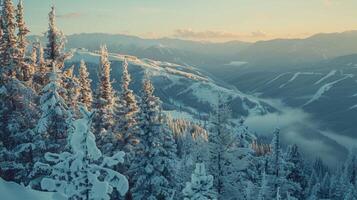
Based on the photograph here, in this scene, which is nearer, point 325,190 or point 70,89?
point 70,89

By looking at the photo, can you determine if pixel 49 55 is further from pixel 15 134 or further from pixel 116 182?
pixel 116 182

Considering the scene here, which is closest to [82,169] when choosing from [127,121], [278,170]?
[127,121]

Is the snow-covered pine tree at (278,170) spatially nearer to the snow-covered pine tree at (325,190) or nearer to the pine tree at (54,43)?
the pine tree at (54,43)

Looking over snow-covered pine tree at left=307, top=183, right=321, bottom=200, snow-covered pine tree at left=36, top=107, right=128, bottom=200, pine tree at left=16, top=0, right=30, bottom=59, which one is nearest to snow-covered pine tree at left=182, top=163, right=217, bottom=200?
snow-covered pine tree at left=36, top=107, right=128, bottom=200

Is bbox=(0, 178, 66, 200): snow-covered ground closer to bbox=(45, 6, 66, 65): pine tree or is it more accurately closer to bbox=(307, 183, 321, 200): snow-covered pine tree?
bbox=(45, 6, 66, 65): pine tree

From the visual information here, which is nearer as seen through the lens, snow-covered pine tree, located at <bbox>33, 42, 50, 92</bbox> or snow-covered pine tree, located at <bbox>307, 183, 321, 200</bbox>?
snow-covered pine tree, located at <bbox>33, 42, 50, 92</bbox>

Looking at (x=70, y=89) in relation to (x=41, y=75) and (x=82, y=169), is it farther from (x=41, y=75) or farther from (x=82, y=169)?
(x=82, y=169)

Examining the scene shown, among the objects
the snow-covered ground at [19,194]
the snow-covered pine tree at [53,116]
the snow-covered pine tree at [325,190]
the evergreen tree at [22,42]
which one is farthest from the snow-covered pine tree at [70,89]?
the snow-covered pine tree at [325,190]
